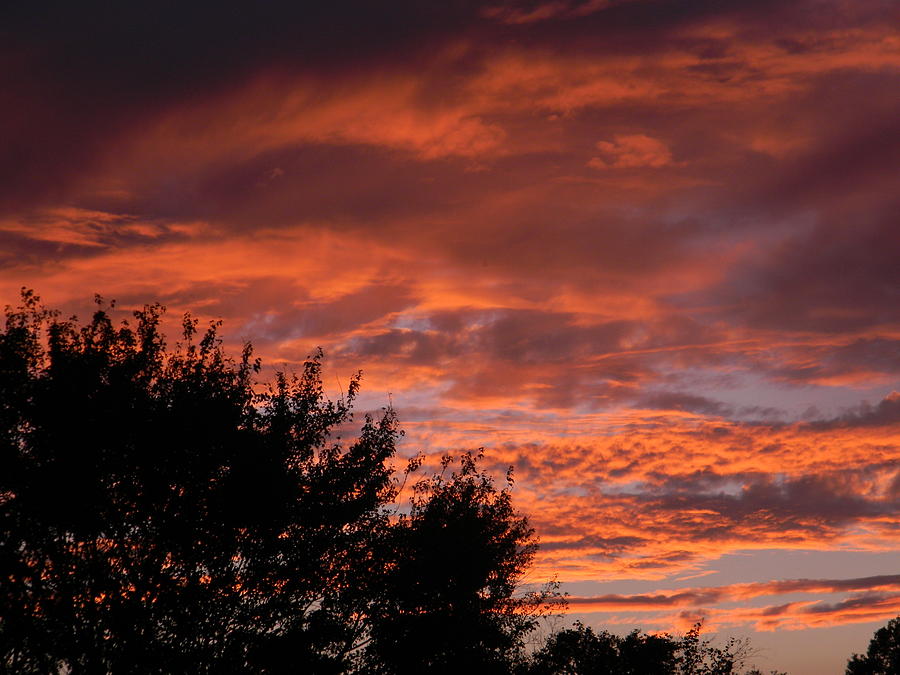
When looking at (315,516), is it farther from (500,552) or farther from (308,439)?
(500,552)

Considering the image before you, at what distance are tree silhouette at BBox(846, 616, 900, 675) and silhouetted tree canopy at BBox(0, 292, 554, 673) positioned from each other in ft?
421

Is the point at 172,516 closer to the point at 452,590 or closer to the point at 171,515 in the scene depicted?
the point at 171,515

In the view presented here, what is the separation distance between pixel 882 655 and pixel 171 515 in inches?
5593

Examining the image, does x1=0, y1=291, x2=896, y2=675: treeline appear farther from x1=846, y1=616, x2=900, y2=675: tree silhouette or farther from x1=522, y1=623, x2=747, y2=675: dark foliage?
x1=846, y1=616, x2=900, y2=675: tree silhouette

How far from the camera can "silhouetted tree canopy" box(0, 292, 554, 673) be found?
31578 millimetres

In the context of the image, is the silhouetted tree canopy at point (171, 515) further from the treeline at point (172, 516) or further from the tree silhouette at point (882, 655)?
the tree silhouette at point (882, 655)

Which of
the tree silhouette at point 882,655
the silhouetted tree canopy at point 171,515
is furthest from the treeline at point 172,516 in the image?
the tree silhouette at point 882,655

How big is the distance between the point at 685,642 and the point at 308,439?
64.4m

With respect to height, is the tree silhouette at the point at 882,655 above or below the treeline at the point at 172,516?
below

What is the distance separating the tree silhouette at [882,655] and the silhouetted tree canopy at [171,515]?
12837 centimetres

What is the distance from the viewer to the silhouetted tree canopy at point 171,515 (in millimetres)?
31578

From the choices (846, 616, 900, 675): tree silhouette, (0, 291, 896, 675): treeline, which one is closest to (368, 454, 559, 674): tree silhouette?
(0, 291, 896, 675): treeline

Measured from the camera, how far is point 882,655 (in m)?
144

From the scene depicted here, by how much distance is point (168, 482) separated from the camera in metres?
34.2
